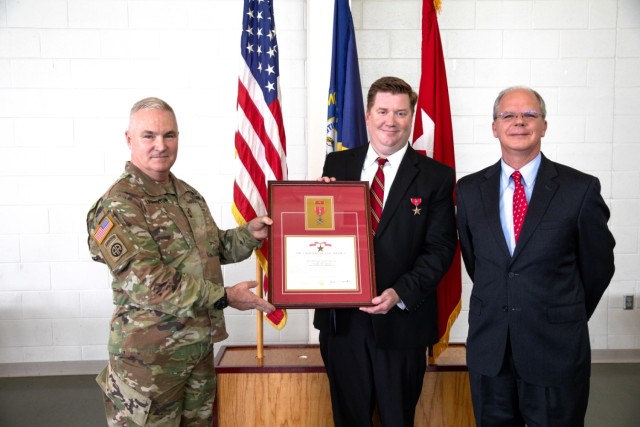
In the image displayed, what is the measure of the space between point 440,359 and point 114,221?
1.72 meters

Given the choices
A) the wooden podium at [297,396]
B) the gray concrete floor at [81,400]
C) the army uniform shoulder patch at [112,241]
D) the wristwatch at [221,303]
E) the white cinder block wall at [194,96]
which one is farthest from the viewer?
the white cinder block wall at [194,96]

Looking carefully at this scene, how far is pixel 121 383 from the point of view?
1740 mm

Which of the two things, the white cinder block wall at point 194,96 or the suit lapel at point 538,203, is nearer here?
the suit lapel at point 538,203

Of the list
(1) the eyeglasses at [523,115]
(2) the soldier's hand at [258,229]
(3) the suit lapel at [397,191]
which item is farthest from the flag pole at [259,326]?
(1) the eyeglasses at [523,115]

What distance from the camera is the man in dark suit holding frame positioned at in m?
1.74

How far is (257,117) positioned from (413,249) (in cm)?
113

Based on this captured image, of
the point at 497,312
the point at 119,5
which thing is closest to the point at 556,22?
the point at 497,312

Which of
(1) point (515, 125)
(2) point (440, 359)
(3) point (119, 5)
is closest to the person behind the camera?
(1) point (515, 125)

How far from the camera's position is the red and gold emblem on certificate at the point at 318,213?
6.73 ft

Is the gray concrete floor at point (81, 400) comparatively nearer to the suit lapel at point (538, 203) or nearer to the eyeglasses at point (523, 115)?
the suit lapel at point (538, 203)

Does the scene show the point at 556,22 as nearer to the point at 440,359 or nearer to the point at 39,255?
the point at 440,359

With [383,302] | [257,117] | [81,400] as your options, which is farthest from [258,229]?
[81,400]

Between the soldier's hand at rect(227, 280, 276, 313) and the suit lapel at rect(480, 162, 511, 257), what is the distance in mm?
848

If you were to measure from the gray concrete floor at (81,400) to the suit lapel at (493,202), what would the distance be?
188 centimetres
